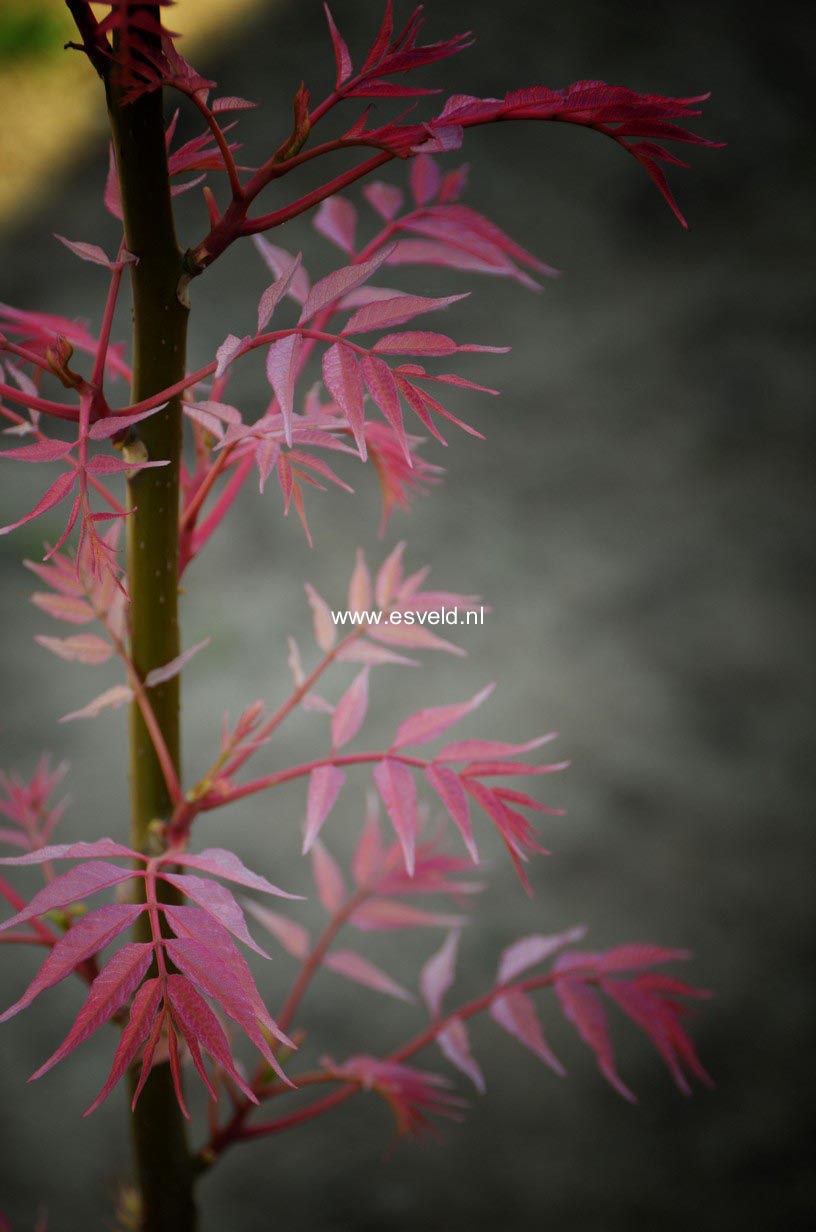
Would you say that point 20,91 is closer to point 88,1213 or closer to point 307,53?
point 307,53

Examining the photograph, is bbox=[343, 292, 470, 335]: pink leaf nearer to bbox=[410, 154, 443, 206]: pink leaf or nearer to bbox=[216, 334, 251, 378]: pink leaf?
bbox=[216, 334, 251, 378]: pink leaf

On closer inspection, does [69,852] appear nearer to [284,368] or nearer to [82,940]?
[82,940]

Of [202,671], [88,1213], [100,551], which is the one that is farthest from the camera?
[202,671]

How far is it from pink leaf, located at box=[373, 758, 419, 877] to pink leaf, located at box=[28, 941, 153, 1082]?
0.08m

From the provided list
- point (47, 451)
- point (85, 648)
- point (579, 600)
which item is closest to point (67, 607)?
point (85, 648)

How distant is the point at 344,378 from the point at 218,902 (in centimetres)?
13

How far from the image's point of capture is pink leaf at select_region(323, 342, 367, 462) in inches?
8.6

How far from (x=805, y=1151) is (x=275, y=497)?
76 cm

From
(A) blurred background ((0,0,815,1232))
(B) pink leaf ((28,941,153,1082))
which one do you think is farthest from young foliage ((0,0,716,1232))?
(A) blurred background ((0,0,815,1232))

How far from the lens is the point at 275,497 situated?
917 mm

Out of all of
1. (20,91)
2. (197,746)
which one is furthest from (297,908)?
(20,91)

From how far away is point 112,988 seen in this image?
22 cm

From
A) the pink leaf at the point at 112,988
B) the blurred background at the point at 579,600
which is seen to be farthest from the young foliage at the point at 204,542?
the blurred background at the point at 579,600

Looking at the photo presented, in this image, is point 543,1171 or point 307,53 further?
point 307,53
